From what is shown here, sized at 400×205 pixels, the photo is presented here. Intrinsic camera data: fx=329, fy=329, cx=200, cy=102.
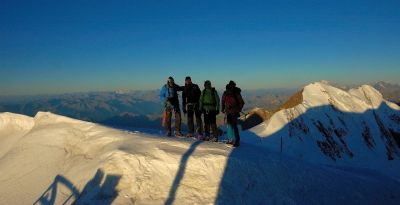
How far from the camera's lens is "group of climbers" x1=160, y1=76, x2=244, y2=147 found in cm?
1525

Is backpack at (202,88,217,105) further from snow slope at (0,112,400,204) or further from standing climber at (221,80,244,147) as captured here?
snow slope at (0,112,400,204)

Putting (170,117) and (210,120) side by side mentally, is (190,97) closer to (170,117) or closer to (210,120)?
(210,120)

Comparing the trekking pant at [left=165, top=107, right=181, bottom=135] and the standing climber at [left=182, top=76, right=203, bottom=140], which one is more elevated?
the standing climber at [left=182, top=76, right=203, bottom=140]

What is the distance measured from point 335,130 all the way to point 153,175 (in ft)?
191

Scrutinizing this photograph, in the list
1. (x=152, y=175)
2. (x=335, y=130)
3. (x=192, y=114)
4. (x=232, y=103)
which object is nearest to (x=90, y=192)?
(x=152, y=175)

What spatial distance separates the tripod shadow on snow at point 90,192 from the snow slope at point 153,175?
30mm

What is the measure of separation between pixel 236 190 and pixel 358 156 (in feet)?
180

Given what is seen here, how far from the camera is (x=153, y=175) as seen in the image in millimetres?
11289

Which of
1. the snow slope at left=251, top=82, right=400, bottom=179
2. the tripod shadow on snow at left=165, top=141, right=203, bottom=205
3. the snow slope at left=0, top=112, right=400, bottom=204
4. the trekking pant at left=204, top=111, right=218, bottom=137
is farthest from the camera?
the snow slope at left=251, top=82, right=400, bottom=179

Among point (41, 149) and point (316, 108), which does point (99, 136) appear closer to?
point (41, 149)

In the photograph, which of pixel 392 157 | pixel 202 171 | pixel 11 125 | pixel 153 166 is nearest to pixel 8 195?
pixel 153 166

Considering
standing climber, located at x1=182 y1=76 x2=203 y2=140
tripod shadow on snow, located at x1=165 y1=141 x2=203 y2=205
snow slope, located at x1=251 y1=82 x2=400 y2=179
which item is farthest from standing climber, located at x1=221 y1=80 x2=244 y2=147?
A: snow slope, located at x1=251 y1=82 x2=400 y2=179

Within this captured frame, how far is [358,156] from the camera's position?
192ft

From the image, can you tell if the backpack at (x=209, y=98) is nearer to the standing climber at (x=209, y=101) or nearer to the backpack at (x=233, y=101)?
the standing climber at (x=209, y=101)
